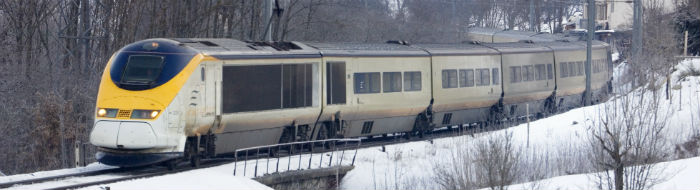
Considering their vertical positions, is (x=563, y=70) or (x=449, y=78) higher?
(x=449, y=78)

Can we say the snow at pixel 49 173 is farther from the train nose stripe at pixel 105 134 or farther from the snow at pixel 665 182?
the snow at pixel 665 182

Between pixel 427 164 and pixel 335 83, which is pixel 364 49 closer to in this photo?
pixel 335 83

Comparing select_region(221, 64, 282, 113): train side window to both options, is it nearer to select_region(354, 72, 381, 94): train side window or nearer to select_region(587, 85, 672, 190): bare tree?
select_region(354, 72, 381, 94): train side window

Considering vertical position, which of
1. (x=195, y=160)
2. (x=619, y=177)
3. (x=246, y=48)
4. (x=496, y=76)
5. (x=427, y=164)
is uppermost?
(x=246, y=48)

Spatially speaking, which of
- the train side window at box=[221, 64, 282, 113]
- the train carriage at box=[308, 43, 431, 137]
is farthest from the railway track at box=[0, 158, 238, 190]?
the train carriage at box=[308, 43, 431, 137]

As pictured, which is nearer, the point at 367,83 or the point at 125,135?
the point at 125,135

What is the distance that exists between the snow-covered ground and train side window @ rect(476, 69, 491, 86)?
2.14 metres

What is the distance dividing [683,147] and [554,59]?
864 centimetres

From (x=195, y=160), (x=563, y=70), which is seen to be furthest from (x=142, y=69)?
(x=563, y=70)

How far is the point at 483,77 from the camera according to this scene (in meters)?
29.3

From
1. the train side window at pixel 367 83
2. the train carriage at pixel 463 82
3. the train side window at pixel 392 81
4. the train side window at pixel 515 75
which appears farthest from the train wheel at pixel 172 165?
the train side window at pixel 515 75

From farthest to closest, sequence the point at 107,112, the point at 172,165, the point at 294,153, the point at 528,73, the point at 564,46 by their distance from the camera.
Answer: the point at 564,46
the point at 528,73
the point at 294,153
the point at 172,165
the point at 107,112

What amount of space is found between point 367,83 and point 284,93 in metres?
3.60

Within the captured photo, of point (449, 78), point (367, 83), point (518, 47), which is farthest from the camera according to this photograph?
point (518, 47)
